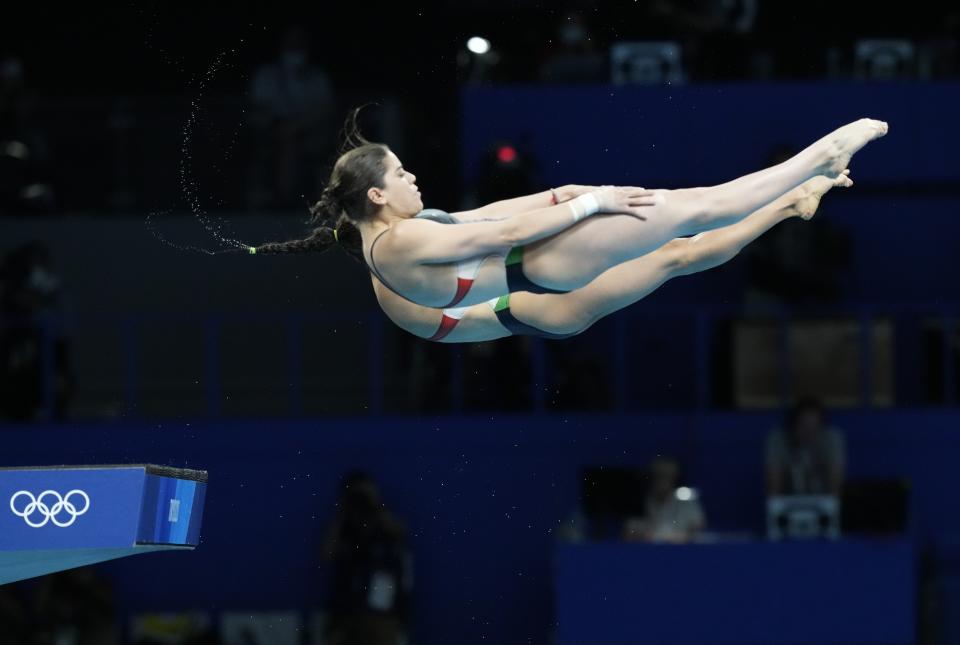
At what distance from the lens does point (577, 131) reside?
37.6 feet

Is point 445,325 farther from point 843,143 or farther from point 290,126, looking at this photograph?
point 290,126

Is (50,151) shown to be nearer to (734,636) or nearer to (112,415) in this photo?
(112,415)

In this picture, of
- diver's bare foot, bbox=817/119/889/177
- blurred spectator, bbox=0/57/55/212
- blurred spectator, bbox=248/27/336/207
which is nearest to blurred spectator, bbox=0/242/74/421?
blurred spectator, bbox=0/57/55/212

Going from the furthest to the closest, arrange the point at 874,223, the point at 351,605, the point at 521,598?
the point at 874,223 < the point at 521,598 < the point at 351,605

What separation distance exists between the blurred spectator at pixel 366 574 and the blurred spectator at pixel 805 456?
2.21m

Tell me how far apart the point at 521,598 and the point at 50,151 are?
15.2ft

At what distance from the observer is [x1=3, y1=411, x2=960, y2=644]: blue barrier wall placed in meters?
10.7

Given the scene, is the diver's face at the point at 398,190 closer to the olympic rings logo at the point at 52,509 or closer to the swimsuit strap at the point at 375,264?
the swimsuit strap at the point at 375,264

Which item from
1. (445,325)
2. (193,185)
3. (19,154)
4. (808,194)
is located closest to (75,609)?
(193,185)

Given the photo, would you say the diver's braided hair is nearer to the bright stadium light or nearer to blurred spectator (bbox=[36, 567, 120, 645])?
blurred spectator (bbox=[36, 567, 120, 645])

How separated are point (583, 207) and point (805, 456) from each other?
407cm

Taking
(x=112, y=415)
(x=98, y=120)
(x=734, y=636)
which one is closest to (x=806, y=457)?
(x=734, y=636)

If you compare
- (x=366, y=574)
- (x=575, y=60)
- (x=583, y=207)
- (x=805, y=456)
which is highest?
(x=575, y=60)

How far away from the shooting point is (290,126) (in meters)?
12.2
